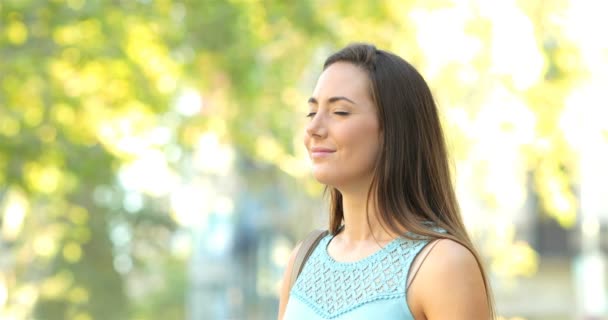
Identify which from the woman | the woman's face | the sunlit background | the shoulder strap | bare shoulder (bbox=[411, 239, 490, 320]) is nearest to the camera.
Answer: bare shoulder (bbox=[411, 239, 490, 320])

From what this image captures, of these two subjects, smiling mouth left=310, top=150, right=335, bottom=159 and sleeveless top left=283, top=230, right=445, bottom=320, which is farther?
smiling mouth left=310, top=150, right=335, bottom=159

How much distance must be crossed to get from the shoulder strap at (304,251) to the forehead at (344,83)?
38 cm

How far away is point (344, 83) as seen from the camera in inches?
108

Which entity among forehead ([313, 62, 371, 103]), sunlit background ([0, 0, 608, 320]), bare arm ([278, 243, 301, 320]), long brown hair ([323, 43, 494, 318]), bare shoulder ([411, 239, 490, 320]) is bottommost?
bare shoulder ([411, 239, 490, 320])

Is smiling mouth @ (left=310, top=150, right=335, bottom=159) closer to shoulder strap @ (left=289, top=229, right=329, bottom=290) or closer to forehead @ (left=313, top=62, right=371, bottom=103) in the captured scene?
forehead @ (left=313, top=62, right=371, bottom=103)

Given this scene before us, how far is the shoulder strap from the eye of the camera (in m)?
2.90

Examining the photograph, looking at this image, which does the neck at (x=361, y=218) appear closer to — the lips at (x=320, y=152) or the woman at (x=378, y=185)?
the woman at (x=378, y=185)

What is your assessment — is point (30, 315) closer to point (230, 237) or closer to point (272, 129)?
point (272, 129)

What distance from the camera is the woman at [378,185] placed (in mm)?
2596

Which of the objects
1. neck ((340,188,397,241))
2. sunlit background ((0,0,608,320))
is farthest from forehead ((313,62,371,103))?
sunlit background ((0,0,608,320))

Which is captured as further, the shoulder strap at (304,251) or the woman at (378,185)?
the shoulder strap at (304,251)

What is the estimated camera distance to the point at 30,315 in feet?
71.4

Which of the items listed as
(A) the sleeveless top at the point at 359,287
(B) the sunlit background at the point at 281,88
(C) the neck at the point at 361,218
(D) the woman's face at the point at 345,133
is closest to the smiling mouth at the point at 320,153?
(D) the woman's face at the point at 345,133

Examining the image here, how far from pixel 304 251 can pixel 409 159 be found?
0.40 m
